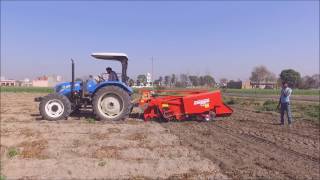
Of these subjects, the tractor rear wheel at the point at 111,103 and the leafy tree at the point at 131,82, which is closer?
the tractor rear wheel at the point at 111,103

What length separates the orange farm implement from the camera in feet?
44.1

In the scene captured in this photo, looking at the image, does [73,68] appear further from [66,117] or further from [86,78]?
[66,117]

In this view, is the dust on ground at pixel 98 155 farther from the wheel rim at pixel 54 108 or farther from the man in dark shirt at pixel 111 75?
the man in dark shirt at pixel 111 75

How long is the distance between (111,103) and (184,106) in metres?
2.41

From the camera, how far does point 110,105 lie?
1338 cm

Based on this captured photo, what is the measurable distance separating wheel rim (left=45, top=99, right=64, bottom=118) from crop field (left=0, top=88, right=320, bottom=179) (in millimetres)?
979

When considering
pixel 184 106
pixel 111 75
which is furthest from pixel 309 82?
pixel 111 75

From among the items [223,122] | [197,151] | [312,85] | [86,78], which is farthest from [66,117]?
[312,85]

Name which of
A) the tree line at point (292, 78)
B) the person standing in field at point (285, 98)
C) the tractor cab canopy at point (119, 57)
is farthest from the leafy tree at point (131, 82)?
the tree line at point (292, 78)

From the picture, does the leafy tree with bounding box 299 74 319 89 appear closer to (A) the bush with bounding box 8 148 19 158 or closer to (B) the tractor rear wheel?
(B) the tractor rear wheel

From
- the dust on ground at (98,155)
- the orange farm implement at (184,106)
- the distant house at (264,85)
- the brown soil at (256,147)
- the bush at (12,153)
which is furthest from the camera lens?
the distant house at (264,85)

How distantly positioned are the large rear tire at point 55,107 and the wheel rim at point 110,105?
3.51ft

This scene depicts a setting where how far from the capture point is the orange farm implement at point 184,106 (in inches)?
529

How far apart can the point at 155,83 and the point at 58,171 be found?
12.0 m
